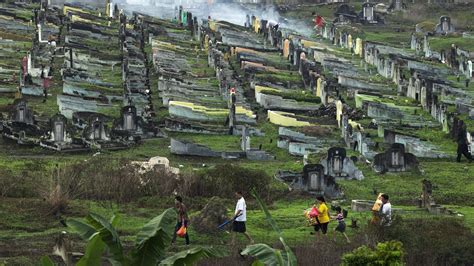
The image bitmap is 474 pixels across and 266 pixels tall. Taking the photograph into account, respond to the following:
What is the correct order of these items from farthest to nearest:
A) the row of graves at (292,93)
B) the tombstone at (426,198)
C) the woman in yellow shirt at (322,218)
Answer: the row of graves at (292,93) → the tombstone at (426,198) → the woman in yellow shirt at (322,218)

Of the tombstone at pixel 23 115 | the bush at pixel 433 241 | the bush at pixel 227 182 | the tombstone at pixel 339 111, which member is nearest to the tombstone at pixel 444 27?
the tombstone at pixel 339 111

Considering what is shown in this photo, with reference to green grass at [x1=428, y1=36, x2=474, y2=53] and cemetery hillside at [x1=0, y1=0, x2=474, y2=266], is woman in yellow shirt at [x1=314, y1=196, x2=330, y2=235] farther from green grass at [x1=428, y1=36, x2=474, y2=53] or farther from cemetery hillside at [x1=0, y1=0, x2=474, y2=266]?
green grass at [x1=428, y1=36, x2=474, y2=53]

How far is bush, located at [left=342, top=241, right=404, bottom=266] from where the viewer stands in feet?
83.9

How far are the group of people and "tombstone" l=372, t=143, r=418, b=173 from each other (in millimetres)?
12516

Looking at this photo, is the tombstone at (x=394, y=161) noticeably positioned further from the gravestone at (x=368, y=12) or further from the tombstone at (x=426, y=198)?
the gravestone at (x=368, y=12)

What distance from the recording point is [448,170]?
46875 millimetres

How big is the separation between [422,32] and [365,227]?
6016cm

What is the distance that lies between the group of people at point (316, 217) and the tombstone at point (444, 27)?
194ft

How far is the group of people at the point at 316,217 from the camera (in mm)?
32156

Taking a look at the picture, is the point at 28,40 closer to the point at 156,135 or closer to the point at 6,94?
the point at 6,94

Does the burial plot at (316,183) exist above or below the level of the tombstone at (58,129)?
below

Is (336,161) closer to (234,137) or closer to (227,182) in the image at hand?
(227,182)

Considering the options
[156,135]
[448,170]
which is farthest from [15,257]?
[156,135]

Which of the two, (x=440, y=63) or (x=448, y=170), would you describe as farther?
(x=440, y=63)
